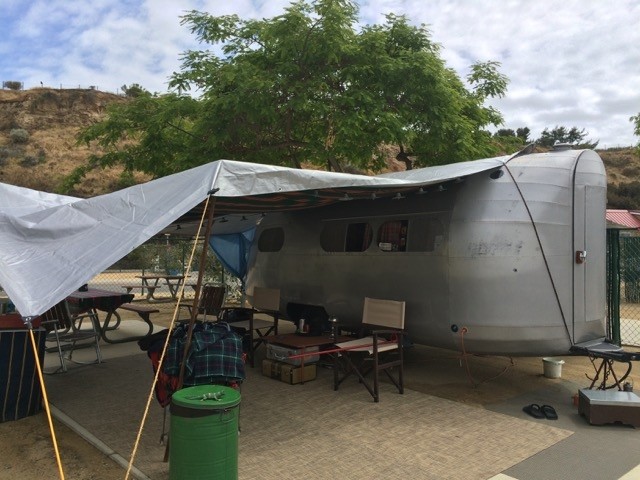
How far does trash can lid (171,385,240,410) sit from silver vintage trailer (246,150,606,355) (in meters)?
2.87

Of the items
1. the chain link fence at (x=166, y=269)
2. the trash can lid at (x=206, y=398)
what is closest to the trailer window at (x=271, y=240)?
the chain link fence at (x=166, y=269)

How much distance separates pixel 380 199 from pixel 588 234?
8.66 feet

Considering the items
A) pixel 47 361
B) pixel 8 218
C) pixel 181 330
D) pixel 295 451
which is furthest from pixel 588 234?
pixel 47 361

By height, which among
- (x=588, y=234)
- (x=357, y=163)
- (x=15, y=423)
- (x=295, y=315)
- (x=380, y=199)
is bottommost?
(x=15, y=423)

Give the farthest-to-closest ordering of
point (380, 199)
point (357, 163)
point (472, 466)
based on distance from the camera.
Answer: point (357, 163) → point (380, 199) → point (472, 466)

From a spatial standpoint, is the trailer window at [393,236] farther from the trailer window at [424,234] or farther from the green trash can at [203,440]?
the green trash can at [203,440]

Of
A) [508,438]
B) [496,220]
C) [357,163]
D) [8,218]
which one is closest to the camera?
[508,438]

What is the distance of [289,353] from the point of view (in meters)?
6.85

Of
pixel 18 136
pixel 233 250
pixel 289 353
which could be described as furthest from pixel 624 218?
pixel 18 136

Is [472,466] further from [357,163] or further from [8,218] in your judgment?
[357,163]

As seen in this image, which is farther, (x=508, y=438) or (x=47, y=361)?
(x=47, y=361)

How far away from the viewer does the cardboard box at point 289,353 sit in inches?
266

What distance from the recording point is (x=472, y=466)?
13.8 feet

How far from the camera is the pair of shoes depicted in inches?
212
